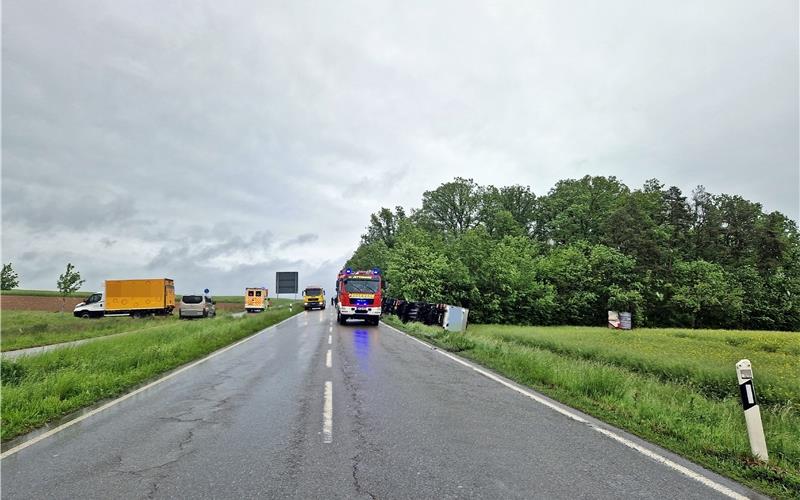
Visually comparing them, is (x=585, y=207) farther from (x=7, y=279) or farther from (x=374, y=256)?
(x=7, y=279)

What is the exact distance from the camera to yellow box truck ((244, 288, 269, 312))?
5266 cm

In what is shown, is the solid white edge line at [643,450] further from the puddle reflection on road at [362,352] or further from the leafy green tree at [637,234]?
the leafy green tree at [637,234]

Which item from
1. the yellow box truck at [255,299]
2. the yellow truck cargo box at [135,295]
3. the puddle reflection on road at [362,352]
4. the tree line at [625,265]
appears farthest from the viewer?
the yellow box truck at [255,299]

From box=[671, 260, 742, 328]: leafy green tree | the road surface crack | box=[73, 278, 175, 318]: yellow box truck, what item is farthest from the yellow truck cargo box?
box=[671, 260, 742, 328]: leafy green tree

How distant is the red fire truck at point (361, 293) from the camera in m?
26.8

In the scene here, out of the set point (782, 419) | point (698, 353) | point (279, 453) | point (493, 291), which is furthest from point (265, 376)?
point (493, 291)

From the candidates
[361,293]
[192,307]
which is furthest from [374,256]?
[361,293]

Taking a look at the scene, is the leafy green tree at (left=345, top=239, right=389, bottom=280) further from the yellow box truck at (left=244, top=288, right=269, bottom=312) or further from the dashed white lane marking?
the dashed white lane marking

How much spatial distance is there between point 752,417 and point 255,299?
5333cm

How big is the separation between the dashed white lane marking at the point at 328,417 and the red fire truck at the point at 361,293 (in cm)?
1817

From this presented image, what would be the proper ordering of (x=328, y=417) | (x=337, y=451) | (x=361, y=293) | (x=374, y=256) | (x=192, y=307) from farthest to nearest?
(x=374, y=256)
(x=192, y=307)
(x=361, y=293)
(x=328, y=417)
(x=337, y=451)

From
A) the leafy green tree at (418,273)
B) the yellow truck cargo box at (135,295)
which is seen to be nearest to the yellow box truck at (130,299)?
the yellow truck cargo box at (135,295)

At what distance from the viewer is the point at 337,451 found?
4.90 metres

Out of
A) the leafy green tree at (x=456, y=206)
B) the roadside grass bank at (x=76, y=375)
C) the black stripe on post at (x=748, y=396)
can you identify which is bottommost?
the roadside grass bank at (x=76, y=375)
